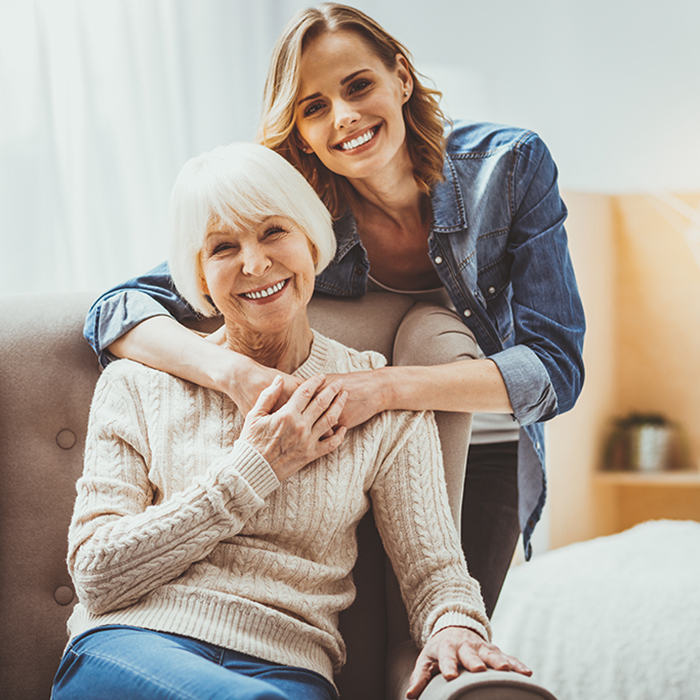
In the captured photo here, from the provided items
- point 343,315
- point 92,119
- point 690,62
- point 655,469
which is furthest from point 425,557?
point 690,62

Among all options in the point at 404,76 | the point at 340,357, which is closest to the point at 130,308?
the point at 340,357

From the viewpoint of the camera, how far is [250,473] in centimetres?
113

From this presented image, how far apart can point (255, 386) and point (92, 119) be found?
139 centimetres

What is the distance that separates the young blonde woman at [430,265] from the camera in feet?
4.44

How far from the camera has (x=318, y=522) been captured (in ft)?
4.03

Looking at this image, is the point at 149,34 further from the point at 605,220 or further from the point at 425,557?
the point at 605,220

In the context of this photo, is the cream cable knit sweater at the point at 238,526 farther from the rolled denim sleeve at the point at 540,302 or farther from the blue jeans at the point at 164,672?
the rolled denim sleeve at the point at 540,302

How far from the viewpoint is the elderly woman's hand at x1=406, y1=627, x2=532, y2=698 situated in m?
1.01

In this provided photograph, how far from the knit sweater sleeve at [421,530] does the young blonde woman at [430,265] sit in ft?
0.24

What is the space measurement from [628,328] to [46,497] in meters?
3.01

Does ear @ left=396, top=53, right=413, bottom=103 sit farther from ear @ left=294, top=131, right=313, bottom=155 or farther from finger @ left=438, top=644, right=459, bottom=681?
finger @ left=438, top=644, right=459, bottom=681

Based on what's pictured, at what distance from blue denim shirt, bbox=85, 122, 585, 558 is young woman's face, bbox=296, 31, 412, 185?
0.17m

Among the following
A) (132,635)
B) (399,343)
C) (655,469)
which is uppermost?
(399,343)

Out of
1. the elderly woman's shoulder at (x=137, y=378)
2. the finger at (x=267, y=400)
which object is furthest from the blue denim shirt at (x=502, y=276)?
the finger at (x=267, y=400)
